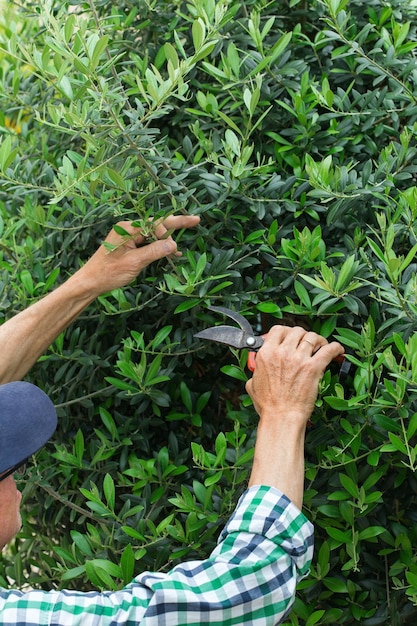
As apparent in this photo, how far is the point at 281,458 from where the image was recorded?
1.74 metres

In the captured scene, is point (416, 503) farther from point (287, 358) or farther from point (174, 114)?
point (174, 114)

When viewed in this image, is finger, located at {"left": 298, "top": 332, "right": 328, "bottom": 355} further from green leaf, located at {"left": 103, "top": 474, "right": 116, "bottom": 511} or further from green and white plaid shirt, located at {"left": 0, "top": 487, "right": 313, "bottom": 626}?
green leaf, located at {"left": 103, "top": 474, "right": 116, "bottom": 511}

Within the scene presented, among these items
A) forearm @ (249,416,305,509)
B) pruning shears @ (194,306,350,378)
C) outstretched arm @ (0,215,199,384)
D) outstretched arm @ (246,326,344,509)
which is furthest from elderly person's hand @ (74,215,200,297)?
forearm @ (249,416,305,509)

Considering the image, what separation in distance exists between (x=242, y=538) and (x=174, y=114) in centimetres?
132

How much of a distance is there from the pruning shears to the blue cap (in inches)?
15.8

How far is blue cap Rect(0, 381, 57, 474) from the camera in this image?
1728 millimetres

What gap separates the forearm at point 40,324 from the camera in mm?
2305

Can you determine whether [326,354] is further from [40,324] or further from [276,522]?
[40,324]

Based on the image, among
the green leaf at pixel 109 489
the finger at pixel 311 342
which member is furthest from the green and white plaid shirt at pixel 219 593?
the green leaf at pixel 109 489

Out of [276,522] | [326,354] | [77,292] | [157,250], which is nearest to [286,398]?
[326,354]

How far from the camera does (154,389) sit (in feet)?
7.57

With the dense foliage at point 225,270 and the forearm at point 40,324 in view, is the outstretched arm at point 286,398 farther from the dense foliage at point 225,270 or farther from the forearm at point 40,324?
the forearm at point 40,324

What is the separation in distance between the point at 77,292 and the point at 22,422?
0.59 metres

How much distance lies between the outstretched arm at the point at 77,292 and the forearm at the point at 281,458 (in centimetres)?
58
